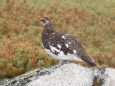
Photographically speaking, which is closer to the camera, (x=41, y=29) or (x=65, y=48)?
(x=65, y=48)

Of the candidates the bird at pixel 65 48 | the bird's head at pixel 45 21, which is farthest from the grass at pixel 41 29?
the bird at pixel 65 48

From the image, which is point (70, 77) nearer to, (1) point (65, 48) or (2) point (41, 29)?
(1) point (65, 48)

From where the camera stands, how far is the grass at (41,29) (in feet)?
34.4

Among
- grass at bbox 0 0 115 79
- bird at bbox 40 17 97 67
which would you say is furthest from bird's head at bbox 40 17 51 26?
grass at bbox 0 0 115 79

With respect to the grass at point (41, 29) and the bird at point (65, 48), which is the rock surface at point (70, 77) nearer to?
the bird at point (65, 48)

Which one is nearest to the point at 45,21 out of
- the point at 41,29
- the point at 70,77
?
the point at 70,77

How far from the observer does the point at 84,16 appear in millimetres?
21578

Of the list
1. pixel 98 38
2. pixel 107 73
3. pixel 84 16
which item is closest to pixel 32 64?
pixel 107 73

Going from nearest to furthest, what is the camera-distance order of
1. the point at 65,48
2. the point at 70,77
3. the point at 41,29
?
the point at 70,77, the point at 65,48, the point at 41,29

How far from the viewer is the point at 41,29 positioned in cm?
1627

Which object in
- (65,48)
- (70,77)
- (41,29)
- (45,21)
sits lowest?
(41,29)

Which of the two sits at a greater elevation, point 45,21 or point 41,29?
point 45,21

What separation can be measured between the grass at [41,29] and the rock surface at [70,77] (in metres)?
2.63

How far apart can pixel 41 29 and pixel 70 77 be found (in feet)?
31.7
